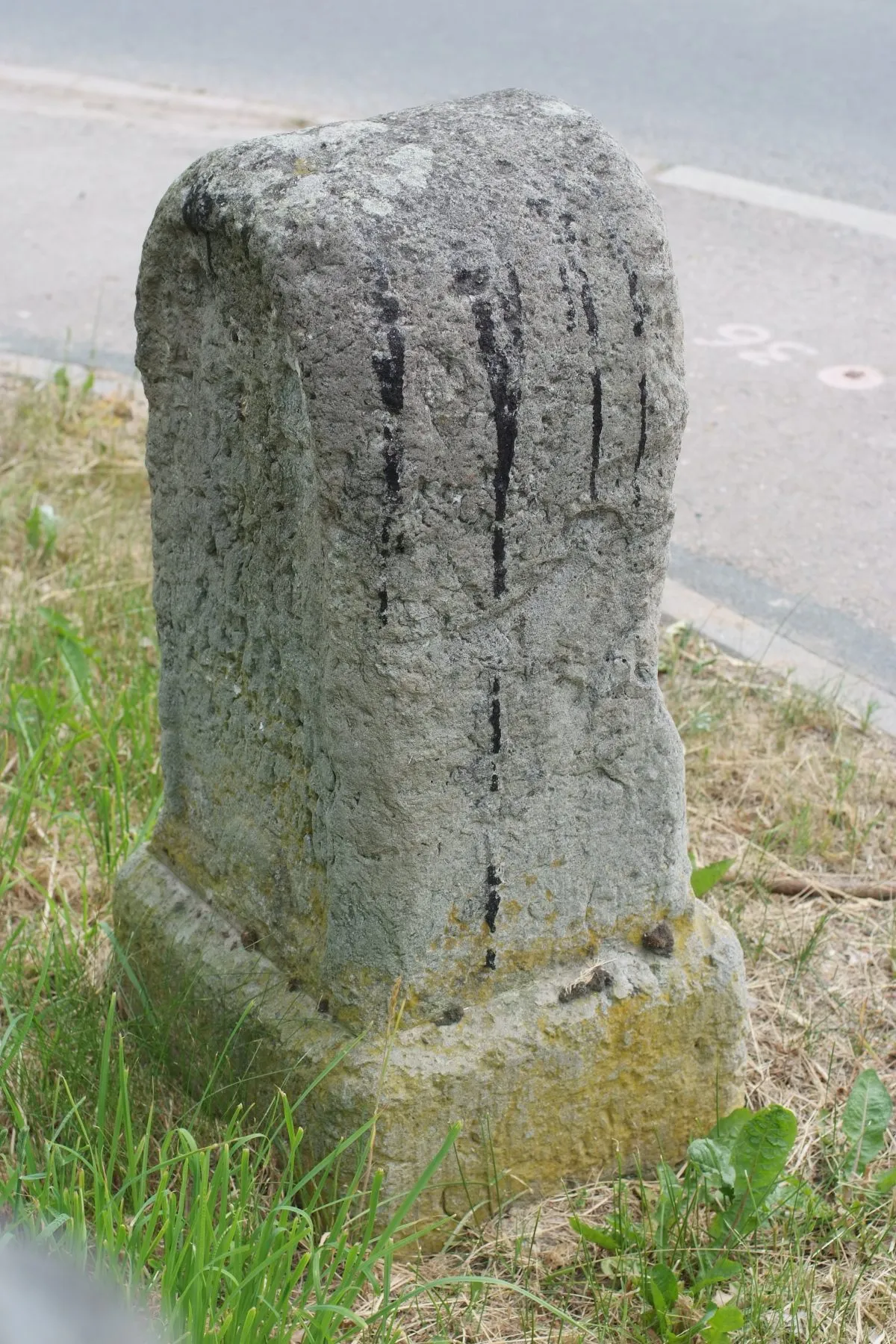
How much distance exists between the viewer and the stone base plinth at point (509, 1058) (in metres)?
1.83

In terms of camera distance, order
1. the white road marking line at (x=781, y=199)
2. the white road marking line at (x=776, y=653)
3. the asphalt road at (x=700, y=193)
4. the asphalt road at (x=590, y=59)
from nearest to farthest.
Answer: the white road marking line at (x=776, y=653), the asphalt road at (x=700, y=193), the white road marking line at (x=781, y=199), the asphalt road at (x=590, y=59)

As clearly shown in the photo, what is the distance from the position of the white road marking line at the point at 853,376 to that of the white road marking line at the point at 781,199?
1114 millimetres

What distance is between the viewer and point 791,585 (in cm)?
373

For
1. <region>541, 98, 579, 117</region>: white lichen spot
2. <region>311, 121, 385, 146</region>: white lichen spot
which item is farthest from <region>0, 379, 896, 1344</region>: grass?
<region>541, 98, 579, 117</region>: white lichen spot

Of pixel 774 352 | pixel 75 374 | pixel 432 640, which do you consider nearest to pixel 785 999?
pixel 432 640

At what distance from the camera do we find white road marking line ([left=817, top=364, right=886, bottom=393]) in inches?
183

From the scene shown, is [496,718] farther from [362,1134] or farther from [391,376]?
[362,1134]

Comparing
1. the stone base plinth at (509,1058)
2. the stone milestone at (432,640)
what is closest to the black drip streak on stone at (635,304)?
the stone milestone at (432,640)

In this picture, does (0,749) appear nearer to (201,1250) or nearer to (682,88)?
(201,1250)

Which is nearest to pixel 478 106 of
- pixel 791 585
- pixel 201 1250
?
pixel 201 1250

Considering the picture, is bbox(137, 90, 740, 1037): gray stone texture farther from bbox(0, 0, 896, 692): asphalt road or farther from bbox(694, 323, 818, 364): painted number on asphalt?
bbox(694, 323, 818, 364): painted number on asphalt

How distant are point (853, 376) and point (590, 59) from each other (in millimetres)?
3627

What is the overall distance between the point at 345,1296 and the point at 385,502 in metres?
0.89

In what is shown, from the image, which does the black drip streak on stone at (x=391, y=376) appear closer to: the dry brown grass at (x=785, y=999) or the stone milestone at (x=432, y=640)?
the stone milestone at (x=432, y=640)
